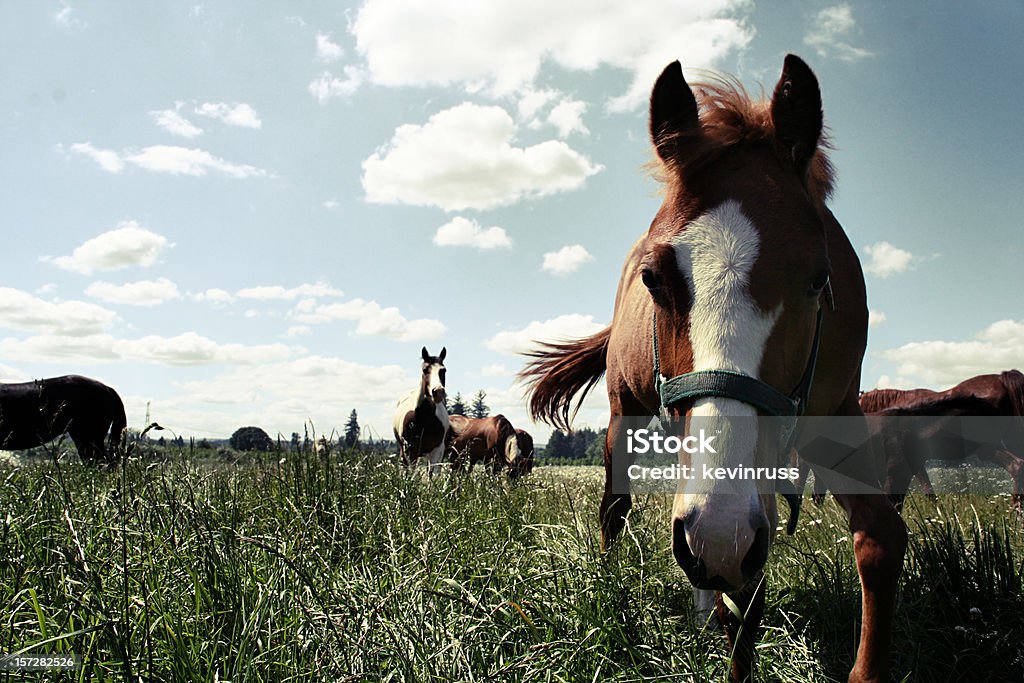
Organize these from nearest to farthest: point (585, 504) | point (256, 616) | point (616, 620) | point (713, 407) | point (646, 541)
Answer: point (713, 407) < point (256, 616) < point (616, 620) < point (646, 541) < point (585, 504)

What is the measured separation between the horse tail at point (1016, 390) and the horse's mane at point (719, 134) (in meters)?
9.79

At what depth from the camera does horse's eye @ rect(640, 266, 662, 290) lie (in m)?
2.08

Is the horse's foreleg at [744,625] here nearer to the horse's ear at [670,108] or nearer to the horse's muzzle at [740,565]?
the horse's muzzle at [740,565]

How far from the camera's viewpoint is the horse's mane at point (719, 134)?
7.37ft

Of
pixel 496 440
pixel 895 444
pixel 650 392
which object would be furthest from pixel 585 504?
pixel 496 440

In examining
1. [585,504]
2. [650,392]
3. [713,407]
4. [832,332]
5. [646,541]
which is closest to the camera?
[713,407]

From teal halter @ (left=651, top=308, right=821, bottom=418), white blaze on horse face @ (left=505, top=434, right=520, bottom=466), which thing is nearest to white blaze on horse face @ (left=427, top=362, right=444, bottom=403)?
white blaze on horse face @ (left=505, top=434, right=520, bottom=466)

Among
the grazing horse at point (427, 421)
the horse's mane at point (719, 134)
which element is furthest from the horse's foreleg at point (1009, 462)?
the horse's mane at point (719, 134)

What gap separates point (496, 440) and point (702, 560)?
13.8 m

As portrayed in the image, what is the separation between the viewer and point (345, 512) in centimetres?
393

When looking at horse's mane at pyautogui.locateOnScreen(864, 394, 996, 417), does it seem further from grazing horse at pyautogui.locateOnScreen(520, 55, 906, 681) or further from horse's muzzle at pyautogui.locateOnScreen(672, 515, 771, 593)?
horse's muzzle at pyautogui.locateOnScreen(672, 515, 771, 593)

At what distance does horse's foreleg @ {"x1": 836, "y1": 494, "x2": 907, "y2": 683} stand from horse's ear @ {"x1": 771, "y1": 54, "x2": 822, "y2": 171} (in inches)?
56.2

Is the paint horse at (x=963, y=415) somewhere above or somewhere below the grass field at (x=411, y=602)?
above

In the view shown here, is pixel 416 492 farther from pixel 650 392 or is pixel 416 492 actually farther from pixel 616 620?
pixel 616 620
